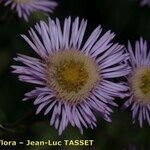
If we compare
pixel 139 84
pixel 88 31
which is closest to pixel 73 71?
pixel 139 84

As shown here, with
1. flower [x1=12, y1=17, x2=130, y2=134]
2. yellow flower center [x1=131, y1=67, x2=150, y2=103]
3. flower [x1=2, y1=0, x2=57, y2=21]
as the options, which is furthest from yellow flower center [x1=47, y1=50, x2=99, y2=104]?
flower [x1=2, y1=0, x2=57, y2=21]

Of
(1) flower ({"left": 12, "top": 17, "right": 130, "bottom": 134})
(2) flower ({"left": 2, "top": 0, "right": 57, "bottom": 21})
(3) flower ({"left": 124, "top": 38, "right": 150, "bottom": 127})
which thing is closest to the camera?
(1) flower ({"left": 12, "top": 17, "right": 130, "bottom": 134})

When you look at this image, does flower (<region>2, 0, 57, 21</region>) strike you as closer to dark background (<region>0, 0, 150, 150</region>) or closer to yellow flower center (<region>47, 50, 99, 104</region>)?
dark background (<region>0, 0, 150, 150</region>)

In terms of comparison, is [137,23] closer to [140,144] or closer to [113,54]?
[140,144]

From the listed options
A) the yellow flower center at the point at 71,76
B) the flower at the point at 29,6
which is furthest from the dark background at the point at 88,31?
the yellow flower center at the point at 71,76

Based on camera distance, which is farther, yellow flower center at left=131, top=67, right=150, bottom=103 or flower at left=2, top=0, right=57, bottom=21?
flower at left=2, top=0, right=57, bottom=21

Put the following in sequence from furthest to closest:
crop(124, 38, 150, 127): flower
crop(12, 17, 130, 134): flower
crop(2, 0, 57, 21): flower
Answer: crop(2, 0, 57, 21): flower, crop(124, 38, 150, 127): flower, crop(12, 17, 130, 134): flower

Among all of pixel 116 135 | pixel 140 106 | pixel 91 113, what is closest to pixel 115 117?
pixel 116 135
